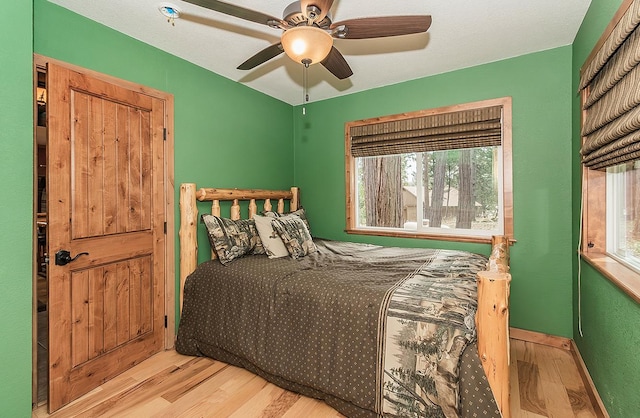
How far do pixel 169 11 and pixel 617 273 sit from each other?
3.18 m

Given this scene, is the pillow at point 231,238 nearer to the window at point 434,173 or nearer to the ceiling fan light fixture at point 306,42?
the window at point 434,173

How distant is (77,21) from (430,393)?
3206mm

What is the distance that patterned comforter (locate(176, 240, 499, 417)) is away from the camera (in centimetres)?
153

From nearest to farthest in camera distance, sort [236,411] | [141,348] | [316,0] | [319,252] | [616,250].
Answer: [316,0] < [236,411] < [616,250] < [141,348] < [319,252]

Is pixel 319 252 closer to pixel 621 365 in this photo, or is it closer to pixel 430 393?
pixel 430 393

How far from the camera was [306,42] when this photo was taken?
5.36 ft

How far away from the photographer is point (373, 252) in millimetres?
2982

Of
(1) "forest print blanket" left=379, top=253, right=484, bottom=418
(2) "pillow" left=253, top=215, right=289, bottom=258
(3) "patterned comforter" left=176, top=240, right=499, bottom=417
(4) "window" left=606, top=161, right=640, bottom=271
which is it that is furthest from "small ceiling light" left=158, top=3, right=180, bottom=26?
(4) "window" left=606, top=161, right=640, bottom=271

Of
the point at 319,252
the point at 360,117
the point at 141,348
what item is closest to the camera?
the point at 141,348

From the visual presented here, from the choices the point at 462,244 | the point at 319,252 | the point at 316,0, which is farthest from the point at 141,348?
the point at 462,244

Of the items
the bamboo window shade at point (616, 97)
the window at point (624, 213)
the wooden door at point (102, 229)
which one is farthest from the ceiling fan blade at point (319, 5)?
the window at point (624, 213)

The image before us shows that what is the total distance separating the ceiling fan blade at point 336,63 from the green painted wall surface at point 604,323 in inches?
58.4

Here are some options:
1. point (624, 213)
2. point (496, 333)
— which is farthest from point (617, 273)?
point (496, 333)

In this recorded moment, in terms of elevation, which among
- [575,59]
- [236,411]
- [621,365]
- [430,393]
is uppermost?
[575,59]
